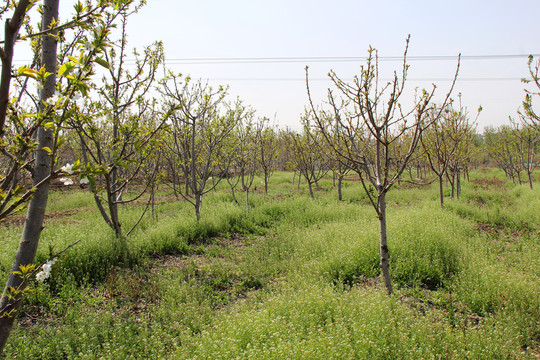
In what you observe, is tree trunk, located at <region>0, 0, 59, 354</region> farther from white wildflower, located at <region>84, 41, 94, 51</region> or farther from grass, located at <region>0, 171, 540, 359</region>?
grass, located at <region>0, 171, 540, 359</region>

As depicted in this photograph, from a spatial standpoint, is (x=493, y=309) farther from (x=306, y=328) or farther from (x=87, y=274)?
(x=87, y=274)

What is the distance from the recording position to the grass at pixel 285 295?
297 cm

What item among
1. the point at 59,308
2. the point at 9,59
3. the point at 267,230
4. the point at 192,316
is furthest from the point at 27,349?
the point at 267,230

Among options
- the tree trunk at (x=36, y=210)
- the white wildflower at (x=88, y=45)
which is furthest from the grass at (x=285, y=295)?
the white wildflower at (x=88, y=45)

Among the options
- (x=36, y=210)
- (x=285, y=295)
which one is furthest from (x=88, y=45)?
(x=285, y=295)

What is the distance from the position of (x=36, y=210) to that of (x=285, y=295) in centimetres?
292

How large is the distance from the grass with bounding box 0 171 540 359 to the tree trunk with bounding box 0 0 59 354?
117cm

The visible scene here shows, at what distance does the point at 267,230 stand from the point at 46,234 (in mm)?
4659

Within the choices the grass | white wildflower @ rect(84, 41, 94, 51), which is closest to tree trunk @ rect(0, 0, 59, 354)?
white wildflower @ rect(84, 41, 94, 51)

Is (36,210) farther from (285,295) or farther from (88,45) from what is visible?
(285,295)

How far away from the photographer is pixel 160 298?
14.4 feet

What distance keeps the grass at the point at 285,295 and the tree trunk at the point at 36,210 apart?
3.82 feet

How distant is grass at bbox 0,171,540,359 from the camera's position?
2.97 meters

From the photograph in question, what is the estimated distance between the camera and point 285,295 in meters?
3.92
